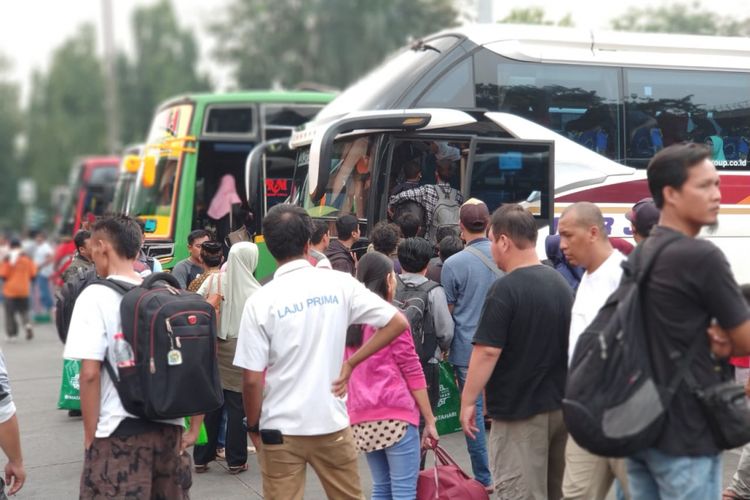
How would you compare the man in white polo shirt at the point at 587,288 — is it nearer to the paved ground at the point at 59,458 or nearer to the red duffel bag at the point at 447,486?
the red duffel bag at the point at 447,486

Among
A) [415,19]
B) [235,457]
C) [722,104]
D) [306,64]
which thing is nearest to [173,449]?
[235,457]

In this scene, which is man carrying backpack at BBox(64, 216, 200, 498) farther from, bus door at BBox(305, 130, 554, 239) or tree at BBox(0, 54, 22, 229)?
tree at BBox(0, 54, 22, 229)

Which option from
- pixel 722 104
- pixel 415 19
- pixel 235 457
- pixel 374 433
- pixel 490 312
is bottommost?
pixel 235 457

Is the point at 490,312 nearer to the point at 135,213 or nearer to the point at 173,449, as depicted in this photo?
the point at 173,449

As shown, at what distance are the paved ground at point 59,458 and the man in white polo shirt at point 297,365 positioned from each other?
7.88ft

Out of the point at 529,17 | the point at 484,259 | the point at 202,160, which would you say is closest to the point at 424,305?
the point at 484,259

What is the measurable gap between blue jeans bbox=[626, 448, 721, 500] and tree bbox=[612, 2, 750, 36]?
15.7 metres

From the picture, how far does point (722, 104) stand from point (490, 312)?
6.94 m

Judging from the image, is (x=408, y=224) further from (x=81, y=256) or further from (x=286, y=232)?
(x=286, y=232)

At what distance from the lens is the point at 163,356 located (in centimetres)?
401

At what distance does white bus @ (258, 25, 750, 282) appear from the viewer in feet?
32.5

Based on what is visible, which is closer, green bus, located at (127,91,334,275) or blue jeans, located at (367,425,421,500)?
blue jeans, located at (367,425,421,500)

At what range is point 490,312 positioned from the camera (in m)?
4.60

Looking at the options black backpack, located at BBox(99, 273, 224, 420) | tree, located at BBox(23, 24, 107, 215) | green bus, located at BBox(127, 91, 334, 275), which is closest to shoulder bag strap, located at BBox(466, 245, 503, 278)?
black backpack, located at BBox(99, 273, 224, 420)
